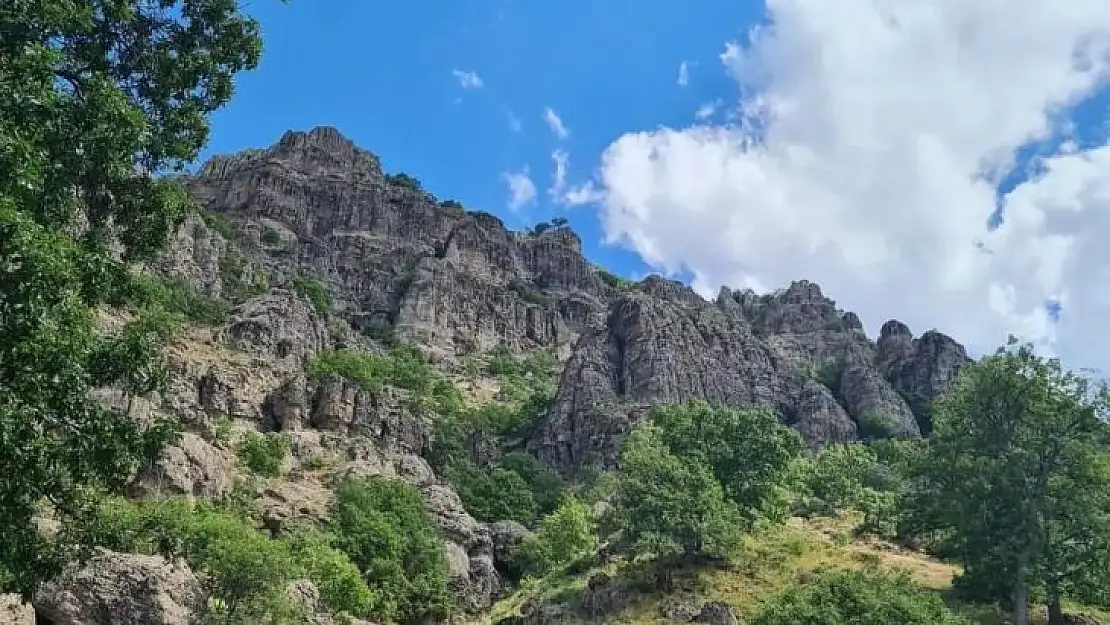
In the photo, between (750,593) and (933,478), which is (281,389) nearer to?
(750,593)

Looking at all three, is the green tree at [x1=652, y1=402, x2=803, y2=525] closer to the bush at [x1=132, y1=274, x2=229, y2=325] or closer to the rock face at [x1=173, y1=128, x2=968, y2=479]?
the rock face at [x1=173, y1=128, x2=968, y2=479]

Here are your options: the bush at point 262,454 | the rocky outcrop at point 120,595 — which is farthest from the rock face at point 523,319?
the rocky outcrop at point 120,595

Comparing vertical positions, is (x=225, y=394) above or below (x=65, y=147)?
above

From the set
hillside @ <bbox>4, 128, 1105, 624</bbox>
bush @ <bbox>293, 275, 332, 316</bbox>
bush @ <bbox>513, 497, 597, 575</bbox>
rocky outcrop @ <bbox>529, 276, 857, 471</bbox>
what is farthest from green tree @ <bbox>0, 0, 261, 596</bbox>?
Answer: bush @ <bbox>293, 275, 332, 316</bbox>

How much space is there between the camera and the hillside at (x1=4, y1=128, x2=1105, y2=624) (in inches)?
1784

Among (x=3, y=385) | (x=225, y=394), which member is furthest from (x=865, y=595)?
(x=225, y=394)

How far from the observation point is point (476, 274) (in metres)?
157

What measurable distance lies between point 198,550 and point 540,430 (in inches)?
2744

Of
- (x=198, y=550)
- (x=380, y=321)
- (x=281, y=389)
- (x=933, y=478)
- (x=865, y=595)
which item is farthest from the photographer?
(x=380, y=321)

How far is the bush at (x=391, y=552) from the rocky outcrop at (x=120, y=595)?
1838 centimetres

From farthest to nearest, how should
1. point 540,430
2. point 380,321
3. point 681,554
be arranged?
point 380,321
point 540,430
point 681,554

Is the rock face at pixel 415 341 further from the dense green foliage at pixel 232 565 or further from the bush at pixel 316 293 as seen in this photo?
the bush at pixel 316 293

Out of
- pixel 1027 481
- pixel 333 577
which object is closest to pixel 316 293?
pixel 333 577

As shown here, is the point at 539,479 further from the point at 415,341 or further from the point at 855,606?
the point at 855,606
